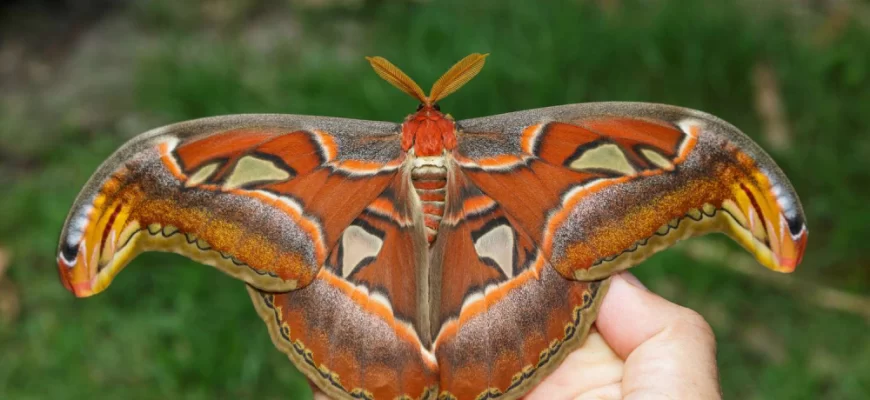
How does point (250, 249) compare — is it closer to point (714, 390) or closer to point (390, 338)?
point (390, 338)

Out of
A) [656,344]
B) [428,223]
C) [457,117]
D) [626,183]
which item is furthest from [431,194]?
[457,117]

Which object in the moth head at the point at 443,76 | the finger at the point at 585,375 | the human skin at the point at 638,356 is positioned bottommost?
the finger at the point at 585,375

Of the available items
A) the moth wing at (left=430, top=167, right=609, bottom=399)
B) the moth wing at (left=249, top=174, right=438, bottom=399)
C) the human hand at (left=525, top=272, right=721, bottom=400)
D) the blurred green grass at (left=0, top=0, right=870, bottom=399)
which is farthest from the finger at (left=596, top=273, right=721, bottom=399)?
the blurred green grass at (left=0, top=0, right=870, bottom=399)

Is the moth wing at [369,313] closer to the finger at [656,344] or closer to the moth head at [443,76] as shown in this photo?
the moth head at [443,76]

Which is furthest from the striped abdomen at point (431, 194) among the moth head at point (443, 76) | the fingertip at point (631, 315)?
the fingertip at point (631, 315)

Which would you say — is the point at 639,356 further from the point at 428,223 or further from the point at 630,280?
the point at 428,223

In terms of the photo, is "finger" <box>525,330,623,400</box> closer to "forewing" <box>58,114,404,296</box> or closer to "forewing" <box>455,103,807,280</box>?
"forewing" <box>455,103,807,280</box>
